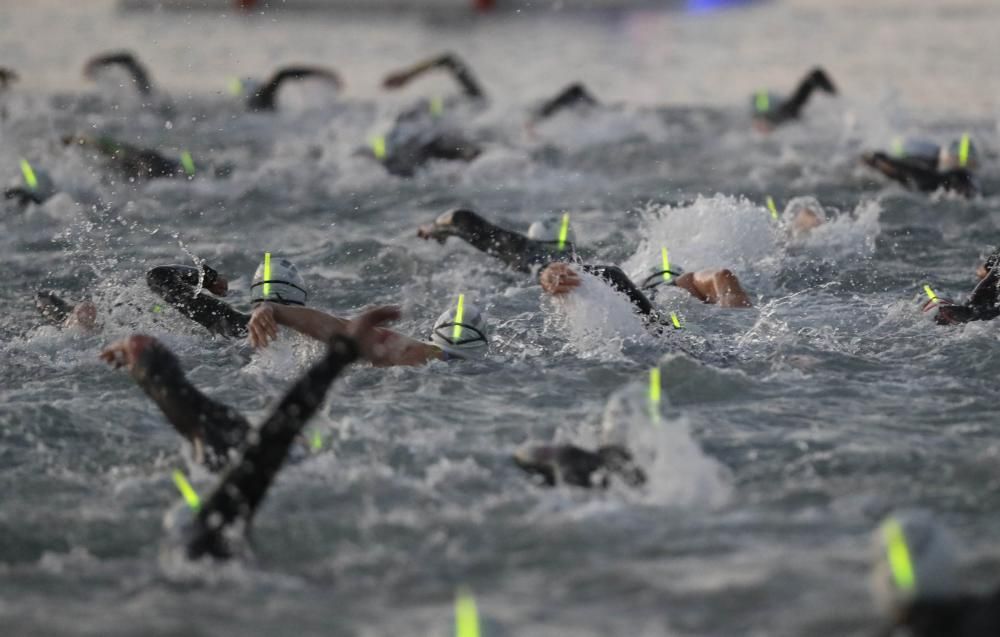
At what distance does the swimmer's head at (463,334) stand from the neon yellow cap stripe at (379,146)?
7003mm

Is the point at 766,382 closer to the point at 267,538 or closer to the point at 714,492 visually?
the point at 714,492

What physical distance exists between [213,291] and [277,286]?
1.48ft

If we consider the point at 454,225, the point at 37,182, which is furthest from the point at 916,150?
the point at 37,182

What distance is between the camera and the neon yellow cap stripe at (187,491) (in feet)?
21.7

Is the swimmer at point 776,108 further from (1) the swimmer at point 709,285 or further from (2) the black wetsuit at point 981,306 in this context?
(2) the black wetsuit at point 981,306

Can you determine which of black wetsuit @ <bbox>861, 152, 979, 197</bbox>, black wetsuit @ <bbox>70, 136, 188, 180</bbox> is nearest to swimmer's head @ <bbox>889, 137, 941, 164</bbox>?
black wetsuit @ <bbox>861, 152, 979, 197</bbox>

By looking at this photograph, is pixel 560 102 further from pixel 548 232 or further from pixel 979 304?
pixel 979 304

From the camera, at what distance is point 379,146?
16.5m

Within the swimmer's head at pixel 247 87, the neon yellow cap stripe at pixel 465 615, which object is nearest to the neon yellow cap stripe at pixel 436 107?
the swimmer's head at pixel 247 87

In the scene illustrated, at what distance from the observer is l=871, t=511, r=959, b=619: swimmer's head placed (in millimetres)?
5035

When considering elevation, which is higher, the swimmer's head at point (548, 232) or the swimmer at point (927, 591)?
the swimmer's head at point (548, 232)

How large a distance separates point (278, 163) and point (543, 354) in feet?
26.1

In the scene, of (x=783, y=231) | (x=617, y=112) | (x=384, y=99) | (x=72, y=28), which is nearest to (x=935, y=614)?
(x=783, y=231)

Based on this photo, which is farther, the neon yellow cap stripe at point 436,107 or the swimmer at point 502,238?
the neon yellow cap stripe at point 436,107
